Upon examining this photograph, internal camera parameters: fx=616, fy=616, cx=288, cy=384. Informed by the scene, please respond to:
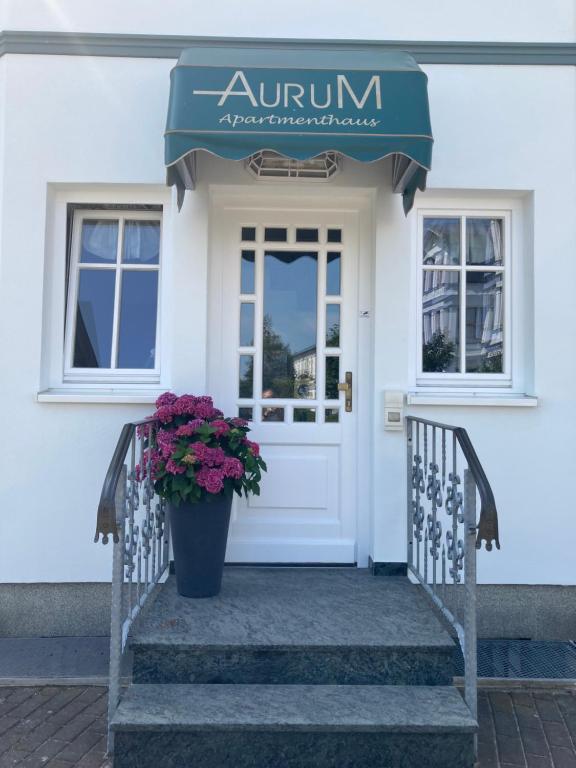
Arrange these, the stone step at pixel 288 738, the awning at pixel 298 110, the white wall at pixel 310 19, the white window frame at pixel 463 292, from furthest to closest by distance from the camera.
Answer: the white window frame at pixel 463 292
the white wall at pixel 310 19
the awning at pixel 298 110
the stone step at pixel 288 738

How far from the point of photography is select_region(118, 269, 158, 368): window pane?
164 inches

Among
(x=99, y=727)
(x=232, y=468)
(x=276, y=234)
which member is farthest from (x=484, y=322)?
(x=99, y=727)

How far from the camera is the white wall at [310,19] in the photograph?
159 inches

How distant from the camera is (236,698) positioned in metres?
2.79

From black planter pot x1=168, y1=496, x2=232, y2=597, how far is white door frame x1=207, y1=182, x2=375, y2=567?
3.56ft

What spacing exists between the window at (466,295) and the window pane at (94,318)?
2.11m

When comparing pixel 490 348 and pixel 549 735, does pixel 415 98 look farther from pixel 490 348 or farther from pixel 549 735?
pixel 549 735

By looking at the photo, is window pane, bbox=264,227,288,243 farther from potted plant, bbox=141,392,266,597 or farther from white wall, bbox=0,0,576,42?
potted plant, bbox=141,392,266,597

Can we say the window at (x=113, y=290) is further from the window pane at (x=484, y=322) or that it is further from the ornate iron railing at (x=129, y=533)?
the window pane at (x=484, y=322)

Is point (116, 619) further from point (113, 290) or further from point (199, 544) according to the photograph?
point (113, 290)

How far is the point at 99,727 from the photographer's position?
3.00m

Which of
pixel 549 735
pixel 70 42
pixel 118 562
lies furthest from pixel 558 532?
pixel 70 42

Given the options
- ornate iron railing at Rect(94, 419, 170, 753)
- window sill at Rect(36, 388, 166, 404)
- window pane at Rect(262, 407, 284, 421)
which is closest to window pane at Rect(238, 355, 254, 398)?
window pane at Rect(262, 407, 284, 421)

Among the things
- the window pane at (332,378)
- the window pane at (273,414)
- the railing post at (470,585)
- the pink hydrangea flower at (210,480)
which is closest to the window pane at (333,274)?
the window pane at (332,378)
